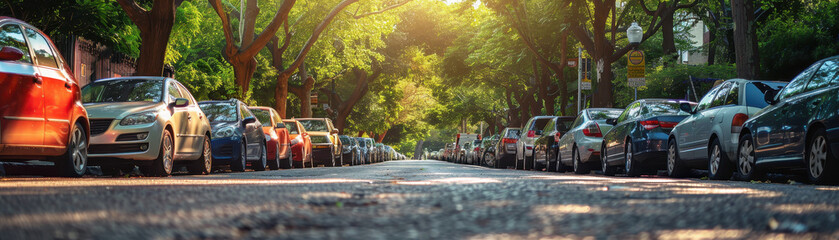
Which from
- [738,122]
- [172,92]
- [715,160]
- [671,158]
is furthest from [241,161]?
[738,122]

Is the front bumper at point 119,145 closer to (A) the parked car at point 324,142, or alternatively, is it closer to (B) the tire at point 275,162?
(B) the tire at point 275,162

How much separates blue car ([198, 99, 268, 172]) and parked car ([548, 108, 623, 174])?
18.7ft

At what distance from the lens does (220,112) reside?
17.1m

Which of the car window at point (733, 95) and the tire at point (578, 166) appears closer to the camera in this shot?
the car window at point (733, 95)

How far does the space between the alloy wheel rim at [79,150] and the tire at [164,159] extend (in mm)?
1617

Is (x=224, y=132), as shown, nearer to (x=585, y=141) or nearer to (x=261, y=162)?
(x=261, y=162)

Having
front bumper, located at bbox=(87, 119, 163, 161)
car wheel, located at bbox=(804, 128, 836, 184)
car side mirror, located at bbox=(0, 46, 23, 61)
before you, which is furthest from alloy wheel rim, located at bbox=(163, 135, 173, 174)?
car wheel, located at bbox=(804, 128, 836, 184)

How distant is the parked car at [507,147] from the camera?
26.3 m

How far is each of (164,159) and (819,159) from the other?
25.2 ft

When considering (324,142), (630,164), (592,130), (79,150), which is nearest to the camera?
(79,150)

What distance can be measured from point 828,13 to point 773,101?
1669 centimetres

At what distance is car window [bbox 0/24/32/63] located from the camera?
9.27m

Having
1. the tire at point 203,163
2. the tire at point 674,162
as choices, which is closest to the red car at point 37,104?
the tire at point 203,163

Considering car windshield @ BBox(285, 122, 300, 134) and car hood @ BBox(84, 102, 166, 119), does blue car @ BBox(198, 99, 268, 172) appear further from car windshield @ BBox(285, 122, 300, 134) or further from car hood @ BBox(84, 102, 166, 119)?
car windshield @ BBox(285, 122, 300, 134)
